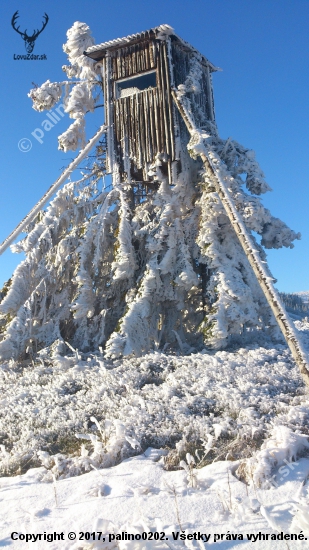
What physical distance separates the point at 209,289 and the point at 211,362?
7.56 feet

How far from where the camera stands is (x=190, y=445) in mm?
6422

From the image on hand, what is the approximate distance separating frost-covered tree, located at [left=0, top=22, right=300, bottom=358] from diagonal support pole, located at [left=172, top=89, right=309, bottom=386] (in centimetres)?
31

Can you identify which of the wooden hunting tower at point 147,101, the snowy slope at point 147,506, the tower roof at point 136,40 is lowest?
the snowy slope at point 147,506

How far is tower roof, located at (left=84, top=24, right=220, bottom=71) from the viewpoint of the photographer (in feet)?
44.2

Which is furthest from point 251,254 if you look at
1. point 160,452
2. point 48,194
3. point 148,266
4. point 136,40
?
point 136,40

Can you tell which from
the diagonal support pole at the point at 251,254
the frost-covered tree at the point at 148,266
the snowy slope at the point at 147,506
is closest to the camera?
the snowy slope at the point at 147,506

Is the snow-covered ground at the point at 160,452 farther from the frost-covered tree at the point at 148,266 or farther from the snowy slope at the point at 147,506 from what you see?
the frost-covered tree at the point at 148,266

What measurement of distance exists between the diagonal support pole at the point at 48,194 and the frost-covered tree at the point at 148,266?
26cm

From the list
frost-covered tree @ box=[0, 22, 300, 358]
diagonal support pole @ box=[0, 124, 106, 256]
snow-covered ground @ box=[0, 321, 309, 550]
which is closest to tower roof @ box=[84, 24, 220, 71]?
frost-covered tree @ box=[0, 22, 300, 358]

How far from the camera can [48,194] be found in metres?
12.6

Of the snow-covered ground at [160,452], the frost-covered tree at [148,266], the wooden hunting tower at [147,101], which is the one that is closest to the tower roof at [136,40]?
the wooden hunting tower at [147,101]

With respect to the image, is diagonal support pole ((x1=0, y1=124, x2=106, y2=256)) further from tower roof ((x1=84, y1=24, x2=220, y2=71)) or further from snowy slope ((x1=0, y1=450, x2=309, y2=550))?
snowy slope ((x1=0, y1=450, x2=309, y2=550))

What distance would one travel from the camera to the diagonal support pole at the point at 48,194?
12.1 metres

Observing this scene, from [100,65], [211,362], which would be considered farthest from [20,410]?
[100,65]
